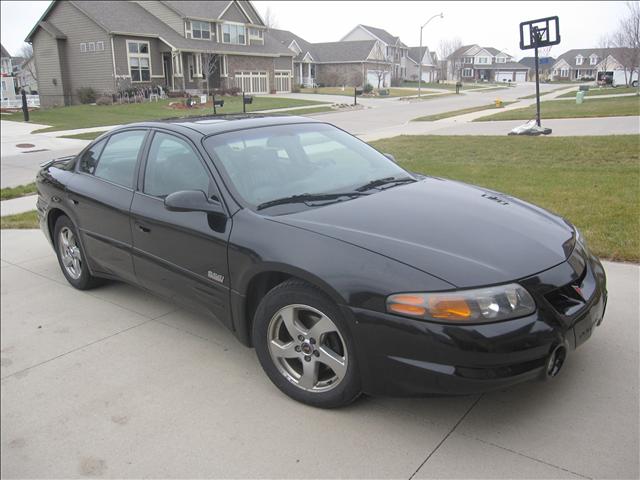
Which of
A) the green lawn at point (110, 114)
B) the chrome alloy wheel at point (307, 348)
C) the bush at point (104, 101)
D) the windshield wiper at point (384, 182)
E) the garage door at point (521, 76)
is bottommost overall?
the chrome alloy wheel at point (307, 348)

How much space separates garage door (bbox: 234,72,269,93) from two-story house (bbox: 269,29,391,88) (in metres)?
13.9

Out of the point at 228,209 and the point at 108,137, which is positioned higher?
the point at 108,137

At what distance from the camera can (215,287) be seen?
11.1ft

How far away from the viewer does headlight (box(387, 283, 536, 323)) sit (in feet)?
8.04

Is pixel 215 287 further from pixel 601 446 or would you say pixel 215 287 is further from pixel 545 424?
pixel 601 446

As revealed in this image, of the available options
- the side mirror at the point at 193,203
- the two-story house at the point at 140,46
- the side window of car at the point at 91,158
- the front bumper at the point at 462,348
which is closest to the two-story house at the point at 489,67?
the two-story house at the point at 140,46

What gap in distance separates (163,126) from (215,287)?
1.44 m

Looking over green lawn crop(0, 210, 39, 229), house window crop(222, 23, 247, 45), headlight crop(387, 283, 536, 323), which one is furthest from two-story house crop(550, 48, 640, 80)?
headlight crop(387, 283, 536, 323)

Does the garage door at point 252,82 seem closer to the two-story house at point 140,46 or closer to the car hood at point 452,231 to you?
the two-story house at point 140,46

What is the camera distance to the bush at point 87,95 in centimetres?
3816

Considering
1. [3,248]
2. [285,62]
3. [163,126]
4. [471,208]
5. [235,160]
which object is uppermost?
[285,62]

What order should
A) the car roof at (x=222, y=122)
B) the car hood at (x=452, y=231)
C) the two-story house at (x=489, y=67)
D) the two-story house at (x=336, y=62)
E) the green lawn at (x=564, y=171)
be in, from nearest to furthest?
the car hood at (x=452, y=231) → the car roof at (x=222, y=122) → the green lawn at (x=564, y=171) → the two-story house at (x=336, y=62) → the two-story house at (x=489, y=67)

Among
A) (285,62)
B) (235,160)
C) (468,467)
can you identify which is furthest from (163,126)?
(285,62)

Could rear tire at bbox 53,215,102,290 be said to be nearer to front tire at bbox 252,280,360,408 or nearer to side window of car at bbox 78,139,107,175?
side window of car at bbox 78,139,107,175
